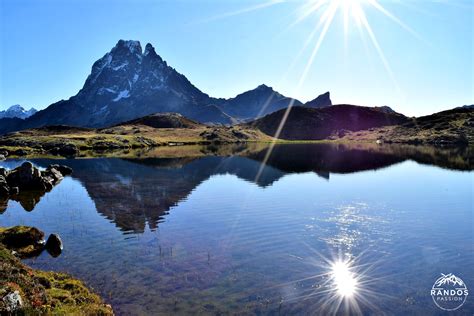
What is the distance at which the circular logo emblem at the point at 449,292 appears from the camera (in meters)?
22.9

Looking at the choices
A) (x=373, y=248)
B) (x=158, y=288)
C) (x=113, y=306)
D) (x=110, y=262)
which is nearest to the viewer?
(x=113, y=306)

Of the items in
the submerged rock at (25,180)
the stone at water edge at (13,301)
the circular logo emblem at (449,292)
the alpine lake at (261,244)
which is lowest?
the circular logo emblem at (449,292)

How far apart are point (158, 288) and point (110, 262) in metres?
7.86

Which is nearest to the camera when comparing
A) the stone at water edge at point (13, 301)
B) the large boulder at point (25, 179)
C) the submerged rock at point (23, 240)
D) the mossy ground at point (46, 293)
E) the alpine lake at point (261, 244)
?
the stone at water edge at point (13, 301)

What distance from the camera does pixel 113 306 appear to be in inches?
893

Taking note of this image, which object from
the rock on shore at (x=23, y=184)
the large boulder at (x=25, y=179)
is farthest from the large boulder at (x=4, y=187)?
the large boulder at (x=25, y=179)

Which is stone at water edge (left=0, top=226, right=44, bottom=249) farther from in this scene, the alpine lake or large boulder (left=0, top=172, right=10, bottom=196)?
large boulder (left=0, top=172, right=10, bottom=196)

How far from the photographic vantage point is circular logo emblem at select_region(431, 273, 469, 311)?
75.2ft

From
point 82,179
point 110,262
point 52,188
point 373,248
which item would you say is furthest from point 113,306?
point 82,179

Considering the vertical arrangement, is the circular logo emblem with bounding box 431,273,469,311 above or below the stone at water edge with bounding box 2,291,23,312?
below

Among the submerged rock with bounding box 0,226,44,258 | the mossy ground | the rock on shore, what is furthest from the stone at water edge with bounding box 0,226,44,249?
the rock on shore

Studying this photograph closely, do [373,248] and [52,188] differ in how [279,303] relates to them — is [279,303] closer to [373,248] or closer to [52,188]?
[373,248]

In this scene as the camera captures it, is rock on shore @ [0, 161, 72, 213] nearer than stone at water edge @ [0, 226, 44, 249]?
No

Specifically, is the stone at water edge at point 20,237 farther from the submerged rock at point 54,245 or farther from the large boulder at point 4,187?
the large boulder at point 4,187
